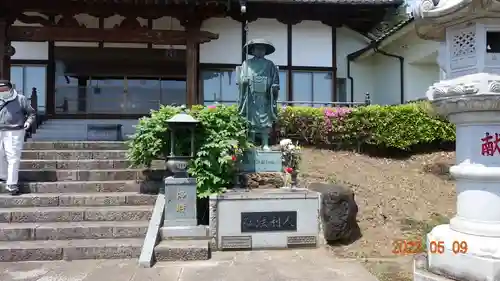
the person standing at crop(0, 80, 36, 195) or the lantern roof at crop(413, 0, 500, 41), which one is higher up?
the lantern roof at crop(413, 0, 500, 41)

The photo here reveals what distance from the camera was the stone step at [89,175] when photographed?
7.79 metres

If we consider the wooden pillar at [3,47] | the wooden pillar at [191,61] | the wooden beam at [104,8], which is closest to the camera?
the wooden pillar at [3,47]

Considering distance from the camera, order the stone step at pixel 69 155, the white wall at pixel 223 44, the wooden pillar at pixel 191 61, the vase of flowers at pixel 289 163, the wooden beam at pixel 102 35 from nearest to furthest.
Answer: the vase of flowers at pixel 289 163, the stone step at pixel 69 155, the wooden beam at pixel 102 35, the wooden pillar at pixel 191 61, the white wall at pixel 223 44

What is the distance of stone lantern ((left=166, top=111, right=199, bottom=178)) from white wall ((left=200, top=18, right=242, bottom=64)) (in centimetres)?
777

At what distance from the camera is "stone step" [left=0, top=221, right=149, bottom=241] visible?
20.3 feet

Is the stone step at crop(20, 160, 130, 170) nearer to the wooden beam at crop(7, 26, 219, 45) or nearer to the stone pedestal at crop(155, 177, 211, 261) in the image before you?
the stone pedestal at crop(155, 177, 211, 261)

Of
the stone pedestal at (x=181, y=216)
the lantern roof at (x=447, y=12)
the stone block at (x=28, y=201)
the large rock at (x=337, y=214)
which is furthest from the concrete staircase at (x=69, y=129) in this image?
the lantern roof at (x=447, y=12)

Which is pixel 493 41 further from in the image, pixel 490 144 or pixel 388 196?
pixel 388 196

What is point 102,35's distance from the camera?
12391 millimetres

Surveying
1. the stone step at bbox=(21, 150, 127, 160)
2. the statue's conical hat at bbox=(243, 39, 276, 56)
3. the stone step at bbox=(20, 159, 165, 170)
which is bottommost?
the stone step at bbox=(20, 159, 165, 170)

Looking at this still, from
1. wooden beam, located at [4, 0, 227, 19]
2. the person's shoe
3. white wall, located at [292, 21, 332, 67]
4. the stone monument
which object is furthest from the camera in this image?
white wall, located at [292, 21, 332, 67]

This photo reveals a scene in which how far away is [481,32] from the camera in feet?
12.8

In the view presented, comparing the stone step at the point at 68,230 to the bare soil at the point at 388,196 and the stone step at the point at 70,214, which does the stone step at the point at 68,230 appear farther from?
the bare soil at the point at 388,196

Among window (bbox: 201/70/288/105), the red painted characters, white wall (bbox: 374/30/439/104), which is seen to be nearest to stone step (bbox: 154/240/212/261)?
the red painted characters
